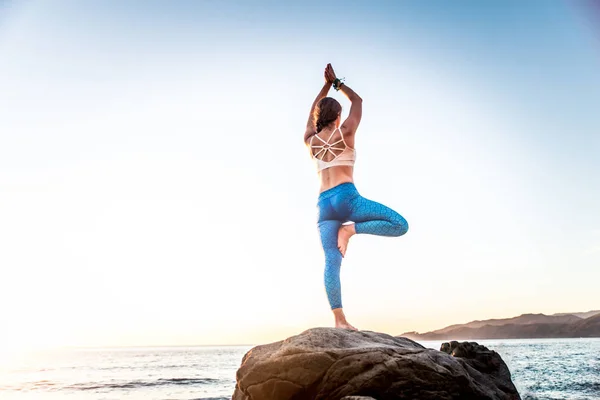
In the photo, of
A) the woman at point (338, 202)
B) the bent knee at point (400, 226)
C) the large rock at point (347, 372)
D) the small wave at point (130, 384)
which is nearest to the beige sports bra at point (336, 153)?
the woman at point (338, 202)

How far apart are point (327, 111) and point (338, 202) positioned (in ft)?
4.50

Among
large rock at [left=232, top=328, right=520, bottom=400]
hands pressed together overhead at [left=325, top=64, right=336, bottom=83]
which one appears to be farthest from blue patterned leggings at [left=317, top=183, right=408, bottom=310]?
hands pressed together overhead at [left=325, top=64, right=336, bottom=83]

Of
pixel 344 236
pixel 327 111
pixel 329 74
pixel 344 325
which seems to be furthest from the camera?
pixel 329 74

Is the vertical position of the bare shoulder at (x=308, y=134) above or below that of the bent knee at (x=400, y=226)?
above

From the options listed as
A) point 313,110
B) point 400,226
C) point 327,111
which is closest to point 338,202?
point 400,226

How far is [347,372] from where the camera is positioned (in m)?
5.31

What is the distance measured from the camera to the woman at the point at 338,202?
6.57 meters

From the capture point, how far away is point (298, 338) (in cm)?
588

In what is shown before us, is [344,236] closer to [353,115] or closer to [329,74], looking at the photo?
[353,115]

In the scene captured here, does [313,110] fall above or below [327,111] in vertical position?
above

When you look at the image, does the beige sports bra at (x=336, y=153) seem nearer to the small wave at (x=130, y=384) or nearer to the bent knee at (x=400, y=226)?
the bent knee at (x=400, y=226)

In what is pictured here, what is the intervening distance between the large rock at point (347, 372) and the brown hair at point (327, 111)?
9.80 feet

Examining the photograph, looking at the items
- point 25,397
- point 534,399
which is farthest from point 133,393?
point 534,399

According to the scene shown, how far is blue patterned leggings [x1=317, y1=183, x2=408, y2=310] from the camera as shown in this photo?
6.50 meters
